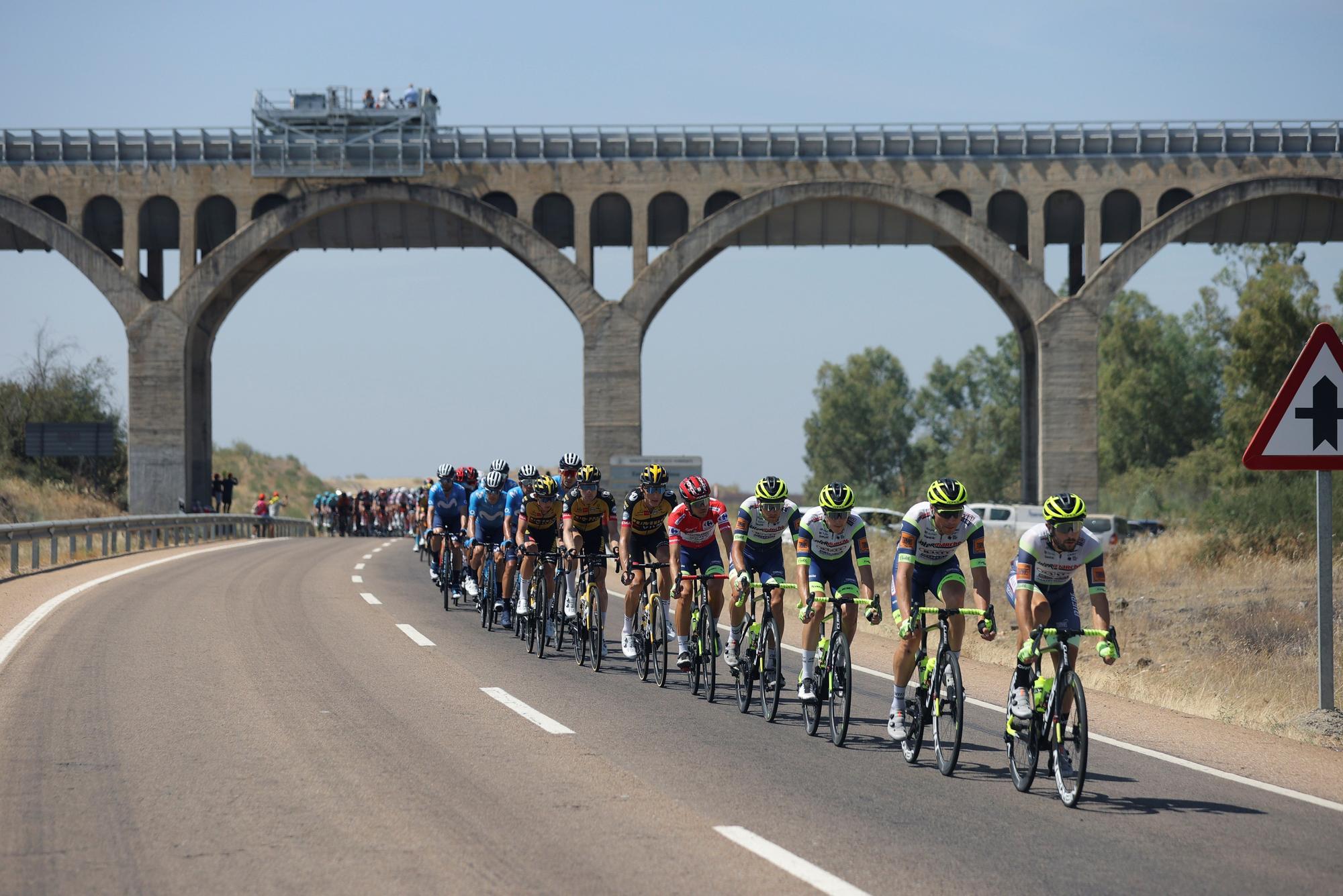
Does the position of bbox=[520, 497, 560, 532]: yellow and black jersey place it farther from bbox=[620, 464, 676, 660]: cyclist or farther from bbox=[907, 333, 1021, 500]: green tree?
bbox=[907, 333, 1021, 500]: green tree

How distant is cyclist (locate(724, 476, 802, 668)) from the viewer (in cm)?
1152

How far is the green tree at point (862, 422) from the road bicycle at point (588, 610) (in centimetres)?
9892

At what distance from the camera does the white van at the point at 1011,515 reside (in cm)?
4606

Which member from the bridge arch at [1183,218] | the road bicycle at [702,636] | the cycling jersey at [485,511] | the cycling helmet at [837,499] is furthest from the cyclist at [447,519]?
the bridge arch at [1183,218]

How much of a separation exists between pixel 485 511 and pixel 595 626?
564cm

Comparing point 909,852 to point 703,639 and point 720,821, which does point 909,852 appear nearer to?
point 720,821

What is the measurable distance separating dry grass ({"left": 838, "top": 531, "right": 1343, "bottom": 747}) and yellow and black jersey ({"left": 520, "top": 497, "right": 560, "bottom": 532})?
5117mm

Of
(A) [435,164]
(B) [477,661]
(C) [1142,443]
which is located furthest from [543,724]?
(C) [1142,443]

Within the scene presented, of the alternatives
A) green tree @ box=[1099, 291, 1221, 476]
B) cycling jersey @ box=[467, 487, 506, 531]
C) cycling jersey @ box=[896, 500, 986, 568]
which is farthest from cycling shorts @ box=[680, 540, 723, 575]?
green tree @ box=[1099, 291, 1221, 476]

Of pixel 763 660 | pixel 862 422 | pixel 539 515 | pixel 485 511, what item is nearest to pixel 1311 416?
pixel 763 660

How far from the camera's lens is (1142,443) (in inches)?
3627

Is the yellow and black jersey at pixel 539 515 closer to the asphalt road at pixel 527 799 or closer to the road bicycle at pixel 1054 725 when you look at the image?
the asphalt road at pixel 527 799

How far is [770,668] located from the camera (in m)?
11.2

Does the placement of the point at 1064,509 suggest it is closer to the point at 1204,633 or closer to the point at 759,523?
the point at 759,523
